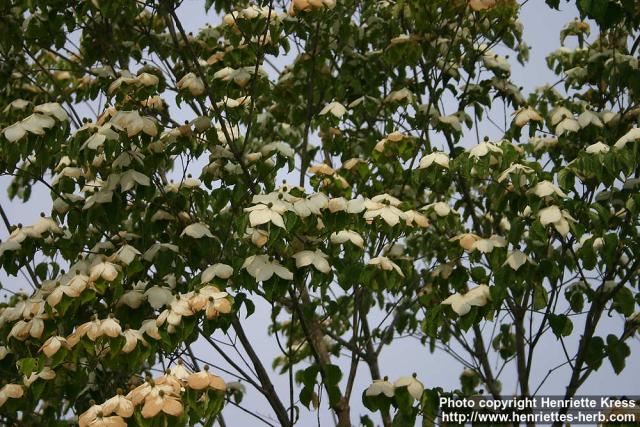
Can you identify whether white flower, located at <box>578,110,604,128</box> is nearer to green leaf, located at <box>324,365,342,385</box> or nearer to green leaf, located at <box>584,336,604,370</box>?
green leaf, located at <box>584,336,604,370</box>

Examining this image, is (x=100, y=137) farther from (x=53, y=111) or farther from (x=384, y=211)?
(x=384, y=211)

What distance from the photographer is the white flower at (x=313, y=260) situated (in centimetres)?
332

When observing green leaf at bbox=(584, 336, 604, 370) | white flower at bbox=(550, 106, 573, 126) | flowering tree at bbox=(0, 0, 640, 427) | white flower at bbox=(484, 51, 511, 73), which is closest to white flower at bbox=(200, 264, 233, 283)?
flowering tree at bbox=(0, 0, 640, 427)

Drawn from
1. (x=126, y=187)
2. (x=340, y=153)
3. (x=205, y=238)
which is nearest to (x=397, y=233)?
(x=205, y=238)

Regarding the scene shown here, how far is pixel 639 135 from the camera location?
347cm

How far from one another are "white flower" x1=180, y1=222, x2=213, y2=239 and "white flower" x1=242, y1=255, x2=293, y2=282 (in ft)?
1.54

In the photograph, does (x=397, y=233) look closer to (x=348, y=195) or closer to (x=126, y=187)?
(x=348, y=195)

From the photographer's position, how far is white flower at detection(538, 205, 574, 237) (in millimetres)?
3332

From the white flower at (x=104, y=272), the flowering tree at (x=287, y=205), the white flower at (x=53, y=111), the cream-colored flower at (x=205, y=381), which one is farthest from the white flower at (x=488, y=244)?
the white flower at (x=53, y=111)

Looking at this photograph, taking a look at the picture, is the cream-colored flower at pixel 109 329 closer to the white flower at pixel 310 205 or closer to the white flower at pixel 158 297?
the white flower at pixel 158 297

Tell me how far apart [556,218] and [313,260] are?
3.26ft

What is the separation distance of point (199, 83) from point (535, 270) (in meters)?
1.76

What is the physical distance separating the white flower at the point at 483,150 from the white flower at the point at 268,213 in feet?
3.14

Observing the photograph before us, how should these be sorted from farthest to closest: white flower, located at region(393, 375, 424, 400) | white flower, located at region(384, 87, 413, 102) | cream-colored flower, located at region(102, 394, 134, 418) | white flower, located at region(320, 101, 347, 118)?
1. white flower, located at region(384, 87, 413, 102)
2. white flower, located at region(320, 101, 347, 118)
3. white flower, located at region(393, 375, 424, 400)
4. cream-colored flower, located at region(102, 394, 134, 418)
